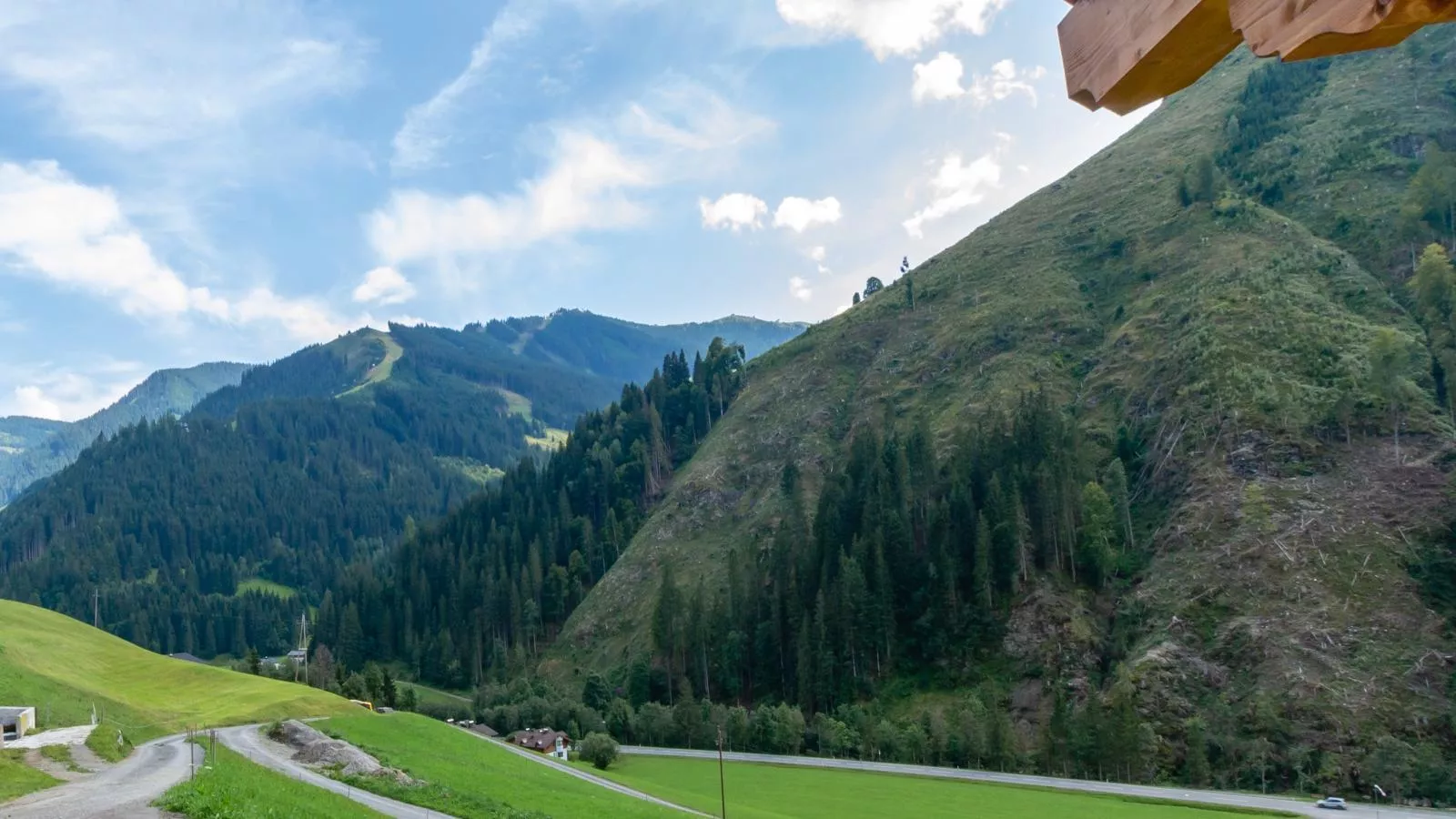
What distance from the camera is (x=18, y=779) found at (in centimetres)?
3131

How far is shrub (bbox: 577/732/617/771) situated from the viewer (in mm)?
79250

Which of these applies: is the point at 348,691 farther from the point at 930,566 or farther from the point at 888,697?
the point at 930,566

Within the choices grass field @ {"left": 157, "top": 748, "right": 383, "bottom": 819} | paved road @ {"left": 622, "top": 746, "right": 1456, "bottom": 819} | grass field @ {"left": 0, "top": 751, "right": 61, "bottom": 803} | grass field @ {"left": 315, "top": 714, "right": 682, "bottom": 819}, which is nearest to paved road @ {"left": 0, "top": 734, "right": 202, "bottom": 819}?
grass field @ {"left": 0, "top": 751, "right": 61, "bottom": 803}

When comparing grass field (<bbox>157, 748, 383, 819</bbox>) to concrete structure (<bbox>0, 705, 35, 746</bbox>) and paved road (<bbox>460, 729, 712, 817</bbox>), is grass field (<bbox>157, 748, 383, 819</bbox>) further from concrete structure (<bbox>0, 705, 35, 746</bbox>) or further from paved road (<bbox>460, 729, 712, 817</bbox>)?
paved road (<bbox>460, 729, 712, 817</bbox>)

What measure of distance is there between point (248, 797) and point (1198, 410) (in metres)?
99.9

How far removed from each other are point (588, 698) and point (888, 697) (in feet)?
132

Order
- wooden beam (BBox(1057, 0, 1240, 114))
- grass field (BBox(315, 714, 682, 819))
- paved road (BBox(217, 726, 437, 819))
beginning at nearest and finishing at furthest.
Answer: wooden beam (BBox(1057, 0, 1240, 114)) < paved road (BBox(217, 726, 437, 819)) < grass field (BBox(315, 714, 682, 819))

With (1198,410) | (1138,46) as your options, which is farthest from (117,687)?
(1198,410)

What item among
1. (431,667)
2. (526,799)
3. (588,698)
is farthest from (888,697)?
(431,667)

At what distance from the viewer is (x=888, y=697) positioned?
307 ft

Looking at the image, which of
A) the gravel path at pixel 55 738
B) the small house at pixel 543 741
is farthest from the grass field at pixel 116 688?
the small house at pixel 543 741

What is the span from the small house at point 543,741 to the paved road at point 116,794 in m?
46.6

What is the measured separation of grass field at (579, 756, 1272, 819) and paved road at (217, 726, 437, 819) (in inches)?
868

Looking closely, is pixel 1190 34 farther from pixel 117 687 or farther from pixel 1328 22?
pixel 117 687
